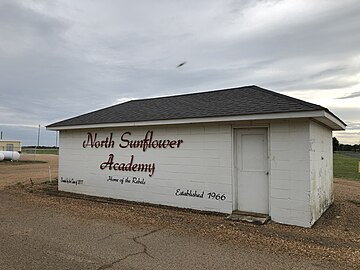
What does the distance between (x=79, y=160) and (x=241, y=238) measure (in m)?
7.57

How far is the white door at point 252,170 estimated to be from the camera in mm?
7746

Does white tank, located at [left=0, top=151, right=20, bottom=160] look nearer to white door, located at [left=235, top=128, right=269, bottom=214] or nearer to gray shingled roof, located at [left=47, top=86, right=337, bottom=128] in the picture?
gray shingled roof, located at [left=47, top=86, right=337, bottom=128]

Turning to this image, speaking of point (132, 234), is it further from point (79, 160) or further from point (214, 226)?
point (79, 160)

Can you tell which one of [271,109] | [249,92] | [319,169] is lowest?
[319,169]

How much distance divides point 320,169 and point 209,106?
3.49 metres

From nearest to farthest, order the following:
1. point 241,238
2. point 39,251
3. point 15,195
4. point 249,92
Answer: point 39,251, point 241,238, point 249,92, point 15,195

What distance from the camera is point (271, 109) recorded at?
737cm

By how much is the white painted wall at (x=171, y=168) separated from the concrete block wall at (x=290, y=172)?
1.18m

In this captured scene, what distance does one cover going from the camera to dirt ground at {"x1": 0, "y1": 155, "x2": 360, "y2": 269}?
531 centimetres

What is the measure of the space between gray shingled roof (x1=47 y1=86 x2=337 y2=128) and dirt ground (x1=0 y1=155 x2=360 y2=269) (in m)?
2.61

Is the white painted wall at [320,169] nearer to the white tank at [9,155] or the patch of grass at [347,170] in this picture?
the patch of grass at [347,170]

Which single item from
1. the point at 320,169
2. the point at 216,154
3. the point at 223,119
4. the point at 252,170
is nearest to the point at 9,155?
the point at 216,154

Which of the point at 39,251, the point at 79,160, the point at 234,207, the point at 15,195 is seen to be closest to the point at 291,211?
the point at 234,207

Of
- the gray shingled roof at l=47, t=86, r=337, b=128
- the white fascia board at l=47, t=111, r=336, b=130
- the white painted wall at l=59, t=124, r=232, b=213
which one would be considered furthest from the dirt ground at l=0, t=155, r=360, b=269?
the gray shingled roof at l=47, t=86, r=337, b=128
